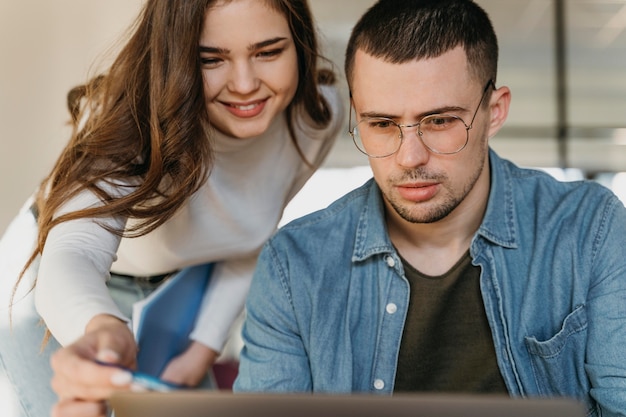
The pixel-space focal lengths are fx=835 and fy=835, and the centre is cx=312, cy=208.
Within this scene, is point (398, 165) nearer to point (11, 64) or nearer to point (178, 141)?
point (178, 141)

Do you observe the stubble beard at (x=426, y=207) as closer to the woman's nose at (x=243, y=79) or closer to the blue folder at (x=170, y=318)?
the woman's nose at (x=243, y=79)

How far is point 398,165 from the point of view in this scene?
1.47 metres

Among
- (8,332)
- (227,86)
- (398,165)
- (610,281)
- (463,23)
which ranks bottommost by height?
(8,332)

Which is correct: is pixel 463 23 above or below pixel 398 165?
above

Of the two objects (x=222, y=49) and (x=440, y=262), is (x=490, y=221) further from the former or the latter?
(x=222, y=49)

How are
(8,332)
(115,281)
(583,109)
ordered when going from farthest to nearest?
(583,109) → (115,281) → (8,332)

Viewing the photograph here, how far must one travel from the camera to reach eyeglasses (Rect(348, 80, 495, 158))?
146 cm

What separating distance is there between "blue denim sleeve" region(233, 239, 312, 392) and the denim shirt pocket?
418mm

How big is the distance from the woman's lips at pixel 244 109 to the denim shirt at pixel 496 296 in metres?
0.24

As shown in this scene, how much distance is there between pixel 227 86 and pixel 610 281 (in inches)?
30.4

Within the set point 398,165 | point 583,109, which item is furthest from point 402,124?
point 583,109

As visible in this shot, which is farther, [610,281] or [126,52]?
[126,52]

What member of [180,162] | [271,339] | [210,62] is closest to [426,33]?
[210,62]

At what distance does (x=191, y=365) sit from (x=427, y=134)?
31.5 inches
